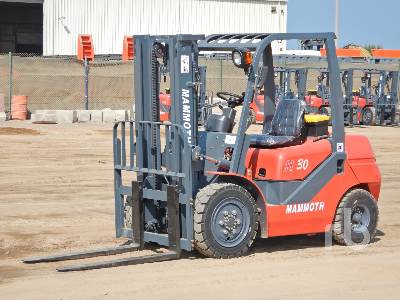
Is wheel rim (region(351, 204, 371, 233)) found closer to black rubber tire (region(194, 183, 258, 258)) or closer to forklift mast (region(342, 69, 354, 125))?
black rubber tire (region(194, 183, 258, 258))

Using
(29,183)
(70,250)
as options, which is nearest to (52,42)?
(29,183)

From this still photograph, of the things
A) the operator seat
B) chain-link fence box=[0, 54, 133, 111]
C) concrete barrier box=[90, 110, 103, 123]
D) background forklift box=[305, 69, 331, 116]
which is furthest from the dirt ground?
chain-link fence box=[0, 54, 133, 111]

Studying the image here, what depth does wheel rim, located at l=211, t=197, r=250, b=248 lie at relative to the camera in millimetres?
8734

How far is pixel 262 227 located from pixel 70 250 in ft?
6.49

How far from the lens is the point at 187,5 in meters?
47.8

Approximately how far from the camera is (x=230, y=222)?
8.84 metres

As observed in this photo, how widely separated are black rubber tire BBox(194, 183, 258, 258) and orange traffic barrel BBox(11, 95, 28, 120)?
21.6m

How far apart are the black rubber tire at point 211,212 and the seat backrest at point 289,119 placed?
1.01 metres

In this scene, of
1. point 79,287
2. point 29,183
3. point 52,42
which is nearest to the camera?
point 79,287

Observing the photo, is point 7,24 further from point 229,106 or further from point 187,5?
point 229,106

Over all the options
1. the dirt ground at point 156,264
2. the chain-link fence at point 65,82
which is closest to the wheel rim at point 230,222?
the dirt ground at point 156,264

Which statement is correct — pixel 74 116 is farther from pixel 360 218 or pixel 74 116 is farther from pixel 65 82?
pixel 360 218

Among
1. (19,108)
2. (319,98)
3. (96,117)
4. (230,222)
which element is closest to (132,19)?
(319,98)

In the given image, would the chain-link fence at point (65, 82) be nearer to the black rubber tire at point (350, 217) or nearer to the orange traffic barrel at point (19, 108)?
the orange traffic barrel at point (19, 108)
